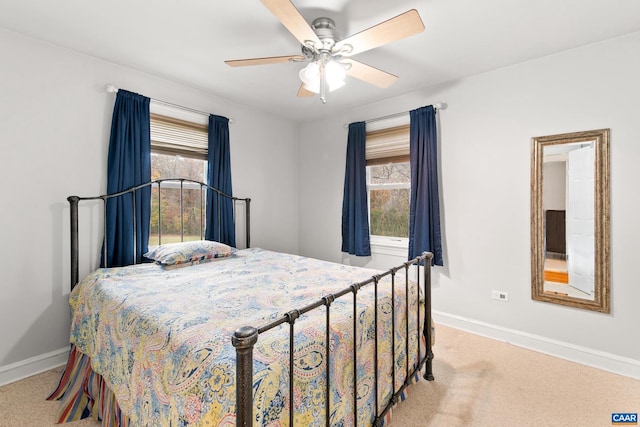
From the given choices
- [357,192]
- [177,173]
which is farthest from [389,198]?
[177,173]

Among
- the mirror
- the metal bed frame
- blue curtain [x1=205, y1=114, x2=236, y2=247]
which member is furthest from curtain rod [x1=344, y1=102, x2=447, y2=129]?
the metal bed frame

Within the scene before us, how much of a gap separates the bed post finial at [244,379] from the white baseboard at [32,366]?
2431mm

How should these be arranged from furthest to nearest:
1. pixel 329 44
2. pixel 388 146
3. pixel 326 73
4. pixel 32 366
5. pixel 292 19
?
pixel 388 146, pixel 32 366, pixel 326 73, pixel 329 44, pixel 292 19

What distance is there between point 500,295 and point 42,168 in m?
4.01

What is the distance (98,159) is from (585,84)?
405 centimetres

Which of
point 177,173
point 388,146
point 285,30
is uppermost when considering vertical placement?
point 285,30

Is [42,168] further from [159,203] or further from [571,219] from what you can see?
[571,219]

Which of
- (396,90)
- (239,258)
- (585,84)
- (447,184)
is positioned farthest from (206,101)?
(585,84)

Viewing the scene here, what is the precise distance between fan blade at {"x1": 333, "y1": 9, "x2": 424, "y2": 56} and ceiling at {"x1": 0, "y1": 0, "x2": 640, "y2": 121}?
0.86 ft

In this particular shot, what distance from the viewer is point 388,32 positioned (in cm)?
164

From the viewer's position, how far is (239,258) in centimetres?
291

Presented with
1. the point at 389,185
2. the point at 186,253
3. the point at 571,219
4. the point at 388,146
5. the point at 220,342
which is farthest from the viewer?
the point at 389,185

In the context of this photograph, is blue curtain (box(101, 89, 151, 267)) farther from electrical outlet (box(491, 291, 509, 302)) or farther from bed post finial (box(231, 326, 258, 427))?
electrical outlet (box(491, 291, 509, 302))

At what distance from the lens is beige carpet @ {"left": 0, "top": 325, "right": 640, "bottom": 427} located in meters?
1.77
